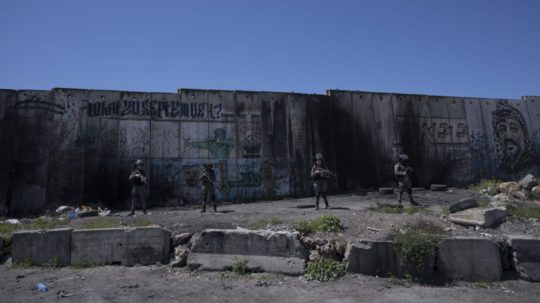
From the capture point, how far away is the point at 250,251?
23.8 ft

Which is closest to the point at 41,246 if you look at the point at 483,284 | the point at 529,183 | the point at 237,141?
the point at 483,284

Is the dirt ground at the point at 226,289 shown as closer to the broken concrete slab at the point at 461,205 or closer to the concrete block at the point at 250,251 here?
the concrete block at the point at 250,251

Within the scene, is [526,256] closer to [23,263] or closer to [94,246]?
[94,246]

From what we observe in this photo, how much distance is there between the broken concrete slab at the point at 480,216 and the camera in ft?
Answer: 25.2

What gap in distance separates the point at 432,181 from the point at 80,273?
14549 millimetres

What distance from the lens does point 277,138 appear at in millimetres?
15812

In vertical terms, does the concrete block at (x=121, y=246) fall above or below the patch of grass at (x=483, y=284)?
above

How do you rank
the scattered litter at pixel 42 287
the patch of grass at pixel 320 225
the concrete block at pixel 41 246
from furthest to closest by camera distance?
the patch of grass at pixel 320 225 < the concrete block at pixel 41 246 < the scattered litter at pixel 42 287

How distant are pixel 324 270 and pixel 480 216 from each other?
133 inches

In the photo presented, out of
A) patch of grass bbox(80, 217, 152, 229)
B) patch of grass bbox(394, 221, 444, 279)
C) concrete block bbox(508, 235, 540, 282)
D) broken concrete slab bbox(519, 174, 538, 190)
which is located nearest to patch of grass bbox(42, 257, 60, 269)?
patch of grass bbox(80, 217, 152, 229)

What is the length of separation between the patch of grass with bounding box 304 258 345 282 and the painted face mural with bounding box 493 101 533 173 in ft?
49.2

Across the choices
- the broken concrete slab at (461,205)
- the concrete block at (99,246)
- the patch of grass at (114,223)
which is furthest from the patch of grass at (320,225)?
the concrete block at (99,246)

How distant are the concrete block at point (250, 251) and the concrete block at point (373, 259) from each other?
2.77 feet

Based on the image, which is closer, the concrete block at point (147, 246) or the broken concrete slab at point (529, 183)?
the concrete block at point (147, 246)
